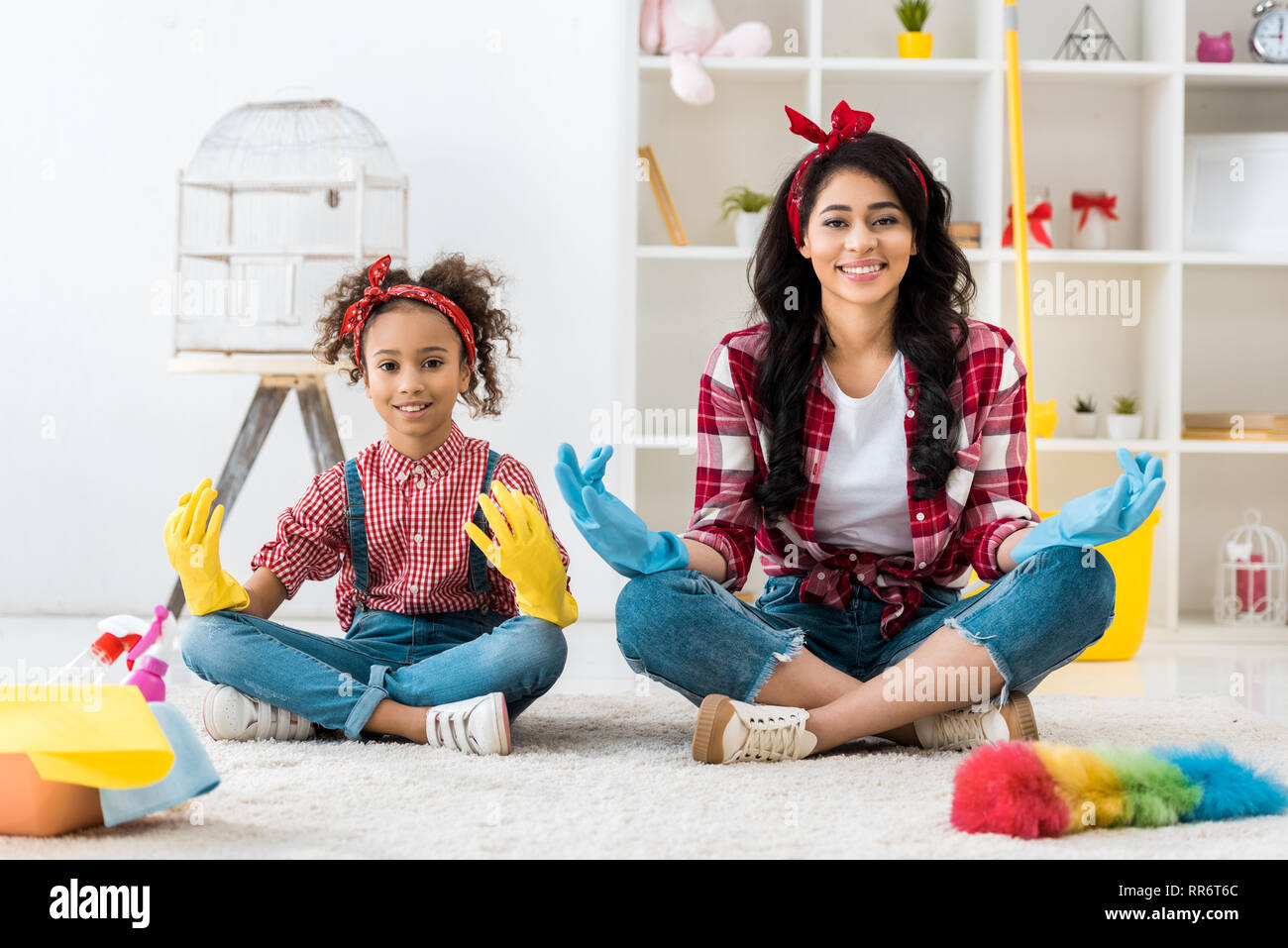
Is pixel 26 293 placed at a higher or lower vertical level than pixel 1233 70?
lower

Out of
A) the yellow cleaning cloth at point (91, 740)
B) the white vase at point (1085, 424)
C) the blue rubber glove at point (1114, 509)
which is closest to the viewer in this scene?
the yellow cleaning cloth at point (91, 740)

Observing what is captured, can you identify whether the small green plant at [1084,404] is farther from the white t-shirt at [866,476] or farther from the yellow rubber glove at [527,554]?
the yellow rubber glove at [527,554]

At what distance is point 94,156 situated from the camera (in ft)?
7.97

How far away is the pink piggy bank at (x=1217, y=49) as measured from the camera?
2311 mm

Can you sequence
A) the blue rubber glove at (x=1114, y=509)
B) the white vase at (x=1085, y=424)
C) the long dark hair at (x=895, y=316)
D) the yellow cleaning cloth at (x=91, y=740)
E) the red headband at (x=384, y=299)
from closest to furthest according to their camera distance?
1. the yellow cleaning cloth at (x=91, y=740)
2. the blue rubber glove at (x=1114, y=509)
3. the long dark hair at (x=895, y=316)
4. the red headband at (x=384, y=299)
5. the white vase at (x=1085, y=424)

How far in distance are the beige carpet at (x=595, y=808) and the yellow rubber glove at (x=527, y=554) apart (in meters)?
0.15

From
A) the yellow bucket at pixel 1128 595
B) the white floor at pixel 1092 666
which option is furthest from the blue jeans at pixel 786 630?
the yellow bucket at pixel 1128 595

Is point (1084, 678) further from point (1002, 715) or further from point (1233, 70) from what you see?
point (1233, 70)

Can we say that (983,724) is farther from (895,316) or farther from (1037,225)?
(1037,225)

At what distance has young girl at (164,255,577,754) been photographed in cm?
125

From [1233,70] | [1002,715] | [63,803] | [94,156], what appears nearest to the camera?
[63,803]
